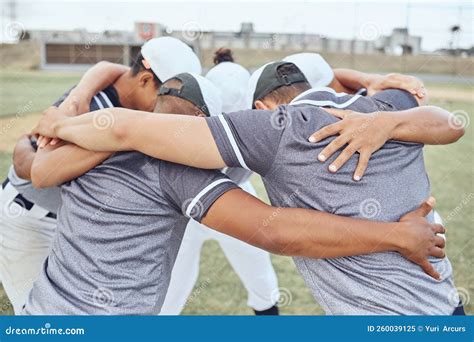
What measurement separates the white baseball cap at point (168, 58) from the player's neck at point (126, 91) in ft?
0.53

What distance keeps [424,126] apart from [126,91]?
126 cm

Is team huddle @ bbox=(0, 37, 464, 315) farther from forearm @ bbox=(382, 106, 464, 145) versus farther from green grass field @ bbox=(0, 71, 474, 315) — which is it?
green grass field @ bbox=(0, 71, 474, 315)

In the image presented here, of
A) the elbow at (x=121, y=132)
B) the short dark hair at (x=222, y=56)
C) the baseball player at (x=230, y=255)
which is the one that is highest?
the short dark hair at (x=222, y=56)

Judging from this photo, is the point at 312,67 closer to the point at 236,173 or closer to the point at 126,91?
the point at 236,173

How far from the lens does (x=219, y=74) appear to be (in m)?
2.50

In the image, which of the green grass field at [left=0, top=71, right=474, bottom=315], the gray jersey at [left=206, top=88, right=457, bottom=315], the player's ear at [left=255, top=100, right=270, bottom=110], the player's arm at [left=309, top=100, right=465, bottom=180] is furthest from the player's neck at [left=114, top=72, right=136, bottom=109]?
the green grass field at [left=0, top=71, right=474, bottom=315]

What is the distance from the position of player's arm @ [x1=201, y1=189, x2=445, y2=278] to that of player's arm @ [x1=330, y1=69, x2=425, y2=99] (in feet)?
2.15

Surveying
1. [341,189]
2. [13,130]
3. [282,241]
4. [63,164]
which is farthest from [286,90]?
[13,130]

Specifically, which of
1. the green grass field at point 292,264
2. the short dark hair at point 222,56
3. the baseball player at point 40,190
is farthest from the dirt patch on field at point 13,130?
the short dark hair at point 222,56

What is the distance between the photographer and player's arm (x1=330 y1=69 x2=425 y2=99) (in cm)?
211

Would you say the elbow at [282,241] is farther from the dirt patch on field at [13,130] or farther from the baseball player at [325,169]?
the dirt patch on field at [13,130]

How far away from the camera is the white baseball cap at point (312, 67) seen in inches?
88.5
